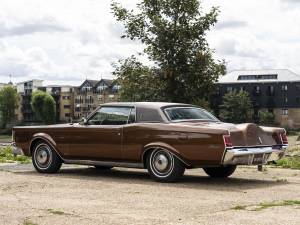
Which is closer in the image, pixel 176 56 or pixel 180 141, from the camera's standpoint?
pixel 180 141

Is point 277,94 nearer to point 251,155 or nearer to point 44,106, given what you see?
point 44,106

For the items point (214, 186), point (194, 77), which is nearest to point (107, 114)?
point (214, 186)

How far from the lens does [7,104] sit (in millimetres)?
151250

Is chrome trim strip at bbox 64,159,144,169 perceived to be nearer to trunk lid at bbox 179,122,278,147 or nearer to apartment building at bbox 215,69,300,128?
trunk lid at bbox 179,122,278,147

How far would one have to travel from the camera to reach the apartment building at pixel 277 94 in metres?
119

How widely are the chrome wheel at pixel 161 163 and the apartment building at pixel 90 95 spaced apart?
13666 centimetres

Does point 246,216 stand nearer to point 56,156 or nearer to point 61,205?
point 61,205

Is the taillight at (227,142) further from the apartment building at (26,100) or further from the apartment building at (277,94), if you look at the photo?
the apartment building at (26,100)

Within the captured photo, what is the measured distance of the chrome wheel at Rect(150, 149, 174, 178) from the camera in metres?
10.6

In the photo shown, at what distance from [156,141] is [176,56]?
403 inches

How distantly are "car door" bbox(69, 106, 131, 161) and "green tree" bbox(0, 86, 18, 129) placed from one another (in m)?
143

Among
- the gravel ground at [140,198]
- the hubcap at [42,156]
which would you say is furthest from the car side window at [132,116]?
the hubcap at [42,156]

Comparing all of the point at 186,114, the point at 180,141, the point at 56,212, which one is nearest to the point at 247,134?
the point at 180,141

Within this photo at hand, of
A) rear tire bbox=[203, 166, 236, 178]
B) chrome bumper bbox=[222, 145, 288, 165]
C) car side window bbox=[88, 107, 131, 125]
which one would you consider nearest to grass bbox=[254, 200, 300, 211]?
chrome bumper bbox=[222, 145, 288, 165]
